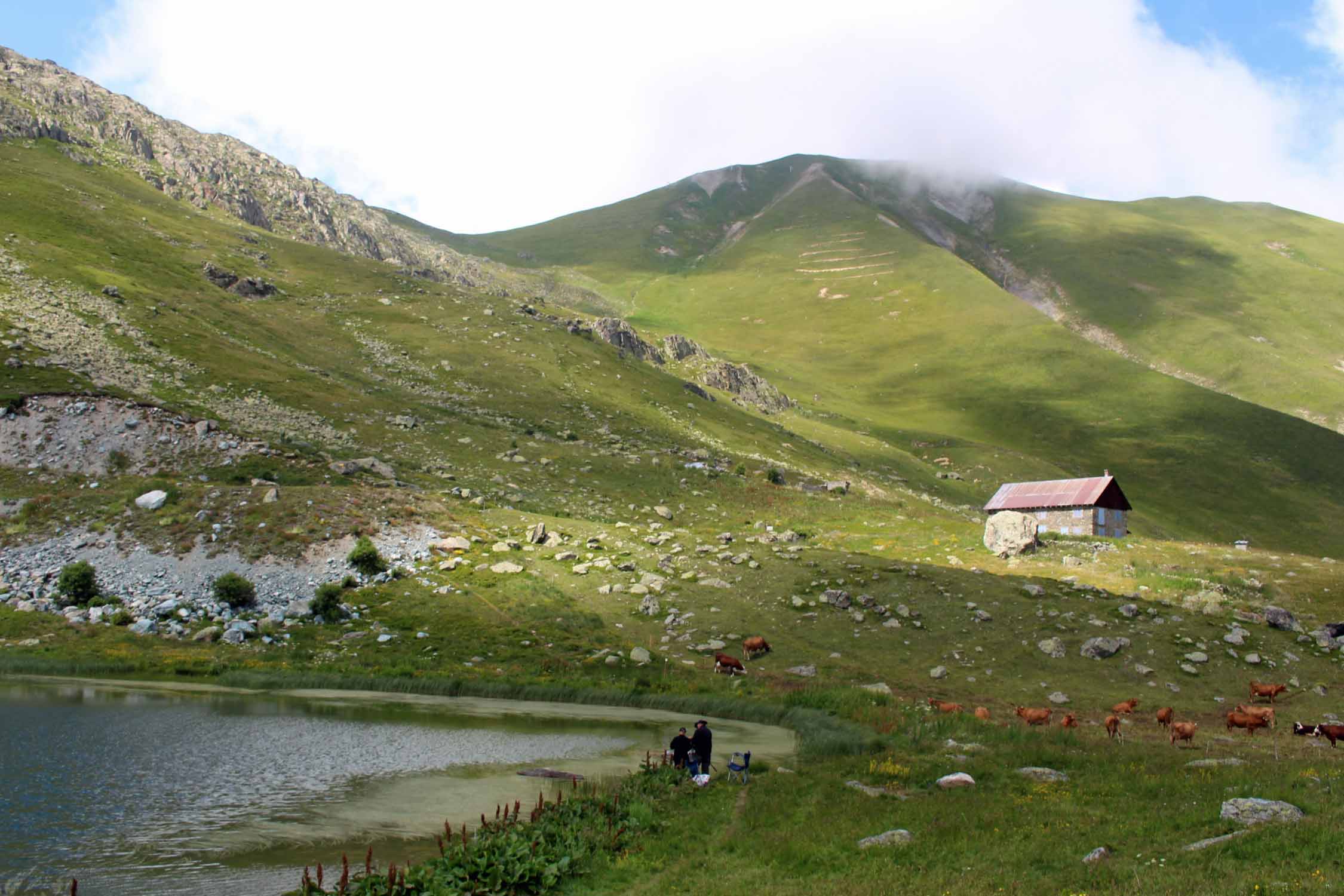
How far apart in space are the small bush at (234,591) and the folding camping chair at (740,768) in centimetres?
3842

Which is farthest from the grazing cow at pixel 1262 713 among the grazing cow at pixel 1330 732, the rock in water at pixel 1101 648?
the rock in water at pixel 1101 648

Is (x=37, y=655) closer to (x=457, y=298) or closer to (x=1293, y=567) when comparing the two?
(x=1293, y=567)

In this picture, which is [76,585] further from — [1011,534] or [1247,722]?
[1011,534]

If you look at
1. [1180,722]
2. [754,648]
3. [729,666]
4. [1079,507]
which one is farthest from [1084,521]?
[1180,722]

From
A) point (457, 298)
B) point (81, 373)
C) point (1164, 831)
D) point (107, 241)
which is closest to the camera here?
point (1164, 831)

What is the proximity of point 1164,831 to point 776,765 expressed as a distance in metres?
14.8

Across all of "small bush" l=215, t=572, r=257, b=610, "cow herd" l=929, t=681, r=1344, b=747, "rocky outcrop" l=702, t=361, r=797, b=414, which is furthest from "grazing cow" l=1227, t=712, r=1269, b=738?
"rocky outcrop" l=702, t=361, r=797, b=414

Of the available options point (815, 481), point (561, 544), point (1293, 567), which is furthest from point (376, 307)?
point (1293, 567)

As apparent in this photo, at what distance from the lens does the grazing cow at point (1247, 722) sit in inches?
1400

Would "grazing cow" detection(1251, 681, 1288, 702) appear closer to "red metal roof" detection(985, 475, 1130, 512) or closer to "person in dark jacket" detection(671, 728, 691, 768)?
"person in dark jacket" detection(671, 728, 691, 768)

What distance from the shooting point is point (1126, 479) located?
18888 centimetres

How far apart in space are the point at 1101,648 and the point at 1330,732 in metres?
19.2

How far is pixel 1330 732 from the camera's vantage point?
103 feet

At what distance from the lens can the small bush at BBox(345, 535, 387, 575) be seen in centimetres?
5972
